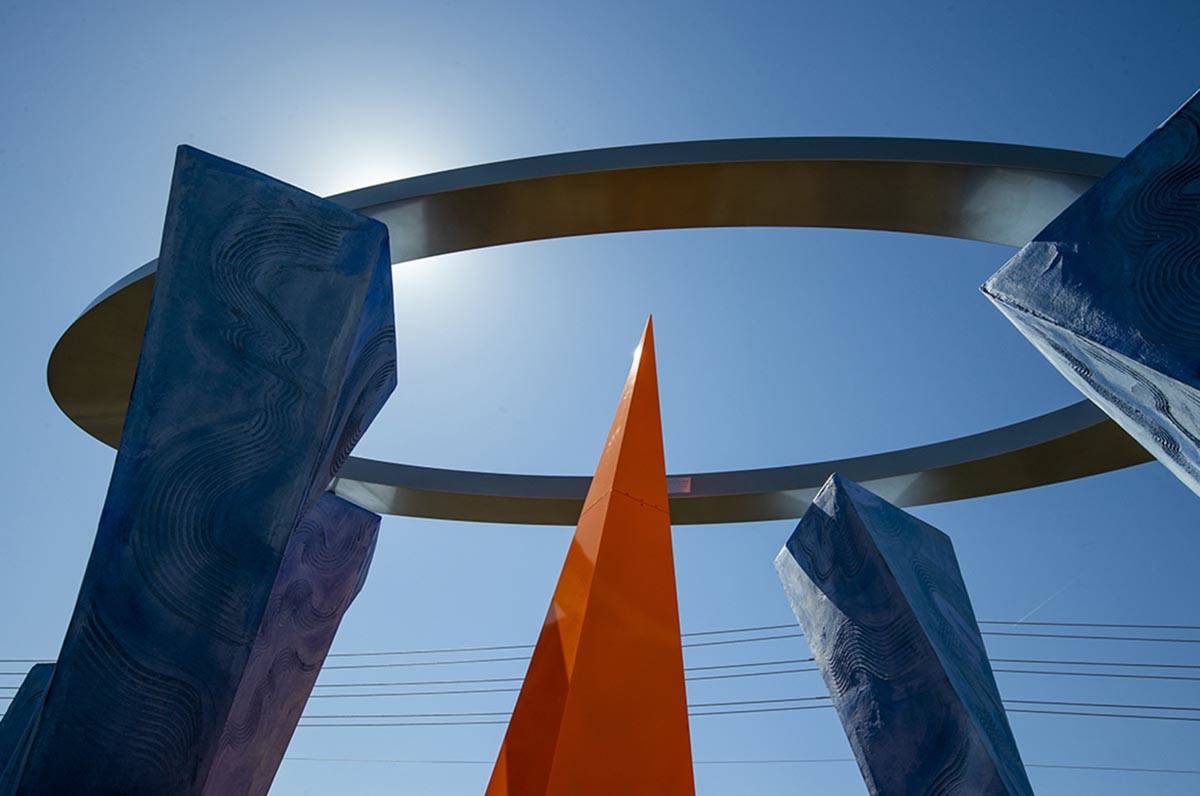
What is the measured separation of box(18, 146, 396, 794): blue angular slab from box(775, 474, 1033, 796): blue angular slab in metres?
4.20

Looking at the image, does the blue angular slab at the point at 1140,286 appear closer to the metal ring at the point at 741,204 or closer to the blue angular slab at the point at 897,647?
the metal ring at the point at 741,204

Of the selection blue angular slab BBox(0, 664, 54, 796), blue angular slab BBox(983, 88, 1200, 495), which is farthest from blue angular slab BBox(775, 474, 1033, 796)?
blue angular slab BBox(0, 664, 54, 796)

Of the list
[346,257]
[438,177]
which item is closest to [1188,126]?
[346,257]

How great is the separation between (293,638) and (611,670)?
145 inches

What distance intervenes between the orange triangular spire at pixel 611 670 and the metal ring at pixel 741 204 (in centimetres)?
231

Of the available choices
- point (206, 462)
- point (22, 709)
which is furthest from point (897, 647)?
point (22, 709)

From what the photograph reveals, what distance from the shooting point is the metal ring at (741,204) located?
6145 millimetres

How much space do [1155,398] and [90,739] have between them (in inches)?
193

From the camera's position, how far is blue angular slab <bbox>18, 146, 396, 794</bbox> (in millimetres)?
3719

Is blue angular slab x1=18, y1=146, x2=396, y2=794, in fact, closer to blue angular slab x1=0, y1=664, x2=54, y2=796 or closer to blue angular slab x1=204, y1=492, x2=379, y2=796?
blue angular slab x1=204, y1=492, x2=379, y2=796

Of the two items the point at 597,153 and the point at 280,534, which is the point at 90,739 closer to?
the point at 280,534

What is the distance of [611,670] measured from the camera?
4.23 metres

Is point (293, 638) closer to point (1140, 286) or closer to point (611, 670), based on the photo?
point (611, 670)

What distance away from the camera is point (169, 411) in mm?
4133
